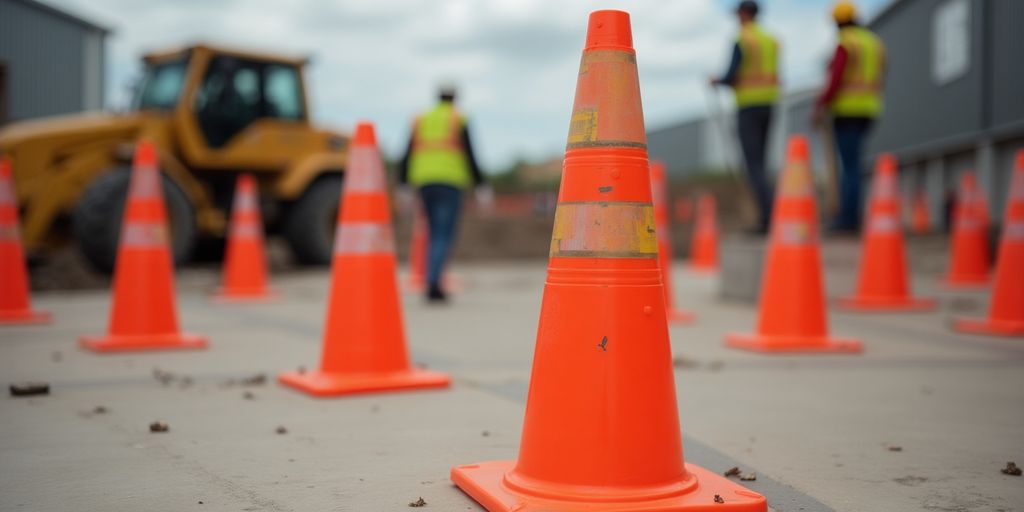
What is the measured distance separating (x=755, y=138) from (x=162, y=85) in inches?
285

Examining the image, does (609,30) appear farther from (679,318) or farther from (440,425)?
(679,318)

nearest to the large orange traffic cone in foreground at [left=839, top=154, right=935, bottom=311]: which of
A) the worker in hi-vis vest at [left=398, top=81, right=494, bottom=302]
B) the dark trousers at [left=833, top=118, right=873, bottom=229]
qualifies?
the dark trousers at [left=833, top=118, right=873, bottom=229]

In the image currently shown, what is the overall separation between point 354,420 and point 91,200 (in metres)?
6.97

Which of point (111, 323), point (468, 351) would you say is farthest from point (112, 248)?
point (468, 351)

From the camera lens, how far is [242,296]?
30.3 feet

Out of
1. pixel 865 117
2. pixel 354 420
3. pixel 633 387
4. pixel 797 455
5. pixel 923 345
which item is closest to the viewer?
pixel 633 387

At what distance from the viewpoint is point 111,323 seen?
5.52 meters

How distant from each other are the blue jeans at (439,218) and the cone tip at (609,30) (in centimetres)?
569

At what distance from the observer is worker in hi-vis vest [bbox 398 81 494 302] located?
8266 mm

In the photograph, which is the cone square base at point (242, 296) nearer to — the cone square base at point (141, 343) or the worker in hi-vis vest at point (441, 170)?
the worker in hi-vis vest at point (441, 170)

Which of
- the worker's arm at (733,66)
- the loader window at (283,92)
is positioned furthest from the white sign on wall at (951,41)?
the loader window at (283,92)

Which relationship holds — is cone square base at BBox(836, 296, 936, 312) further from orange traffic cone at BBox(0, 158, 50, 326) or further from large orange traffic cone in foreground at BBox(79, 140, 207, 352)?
orange traffic cone at BBox(0, 158, 50, 326)

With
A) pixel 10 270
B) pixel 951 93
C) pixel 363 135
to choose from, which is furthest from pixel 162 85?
pixel 951 93

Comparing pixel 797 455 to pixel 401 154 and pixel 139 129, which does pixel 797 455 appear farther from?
pixel 139 129
